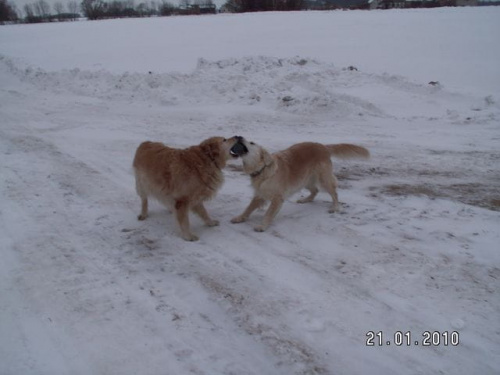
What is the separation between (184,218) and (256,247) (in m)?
0.95

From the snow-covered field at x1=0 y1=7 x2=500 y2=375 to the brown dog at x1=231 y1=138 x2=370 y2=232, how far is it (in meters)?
0.27

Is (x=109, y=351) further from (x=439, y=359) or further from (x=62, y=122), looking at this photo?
(x=62, y=122)

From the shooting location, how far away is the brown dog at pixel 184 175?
4.66 m

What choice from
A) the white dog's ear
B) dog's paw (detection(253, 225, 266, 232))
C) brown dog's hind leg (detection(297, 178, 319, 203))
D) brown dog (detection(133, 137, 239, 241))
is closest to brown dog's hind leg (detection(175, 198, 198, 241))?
brown dog (detection(133, 137, 239, 241))

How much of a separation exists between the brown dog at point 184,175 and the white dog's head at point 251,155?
8 cm

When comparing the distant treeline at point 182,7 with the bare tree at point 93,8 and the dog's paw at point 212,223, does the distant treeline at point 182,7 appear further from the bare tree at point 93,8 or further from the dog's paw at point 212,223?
the dog's paw at point 212,223

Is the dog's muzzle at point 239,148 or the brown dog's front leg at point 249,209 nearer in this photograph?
the dog's muzzle at point 239,148

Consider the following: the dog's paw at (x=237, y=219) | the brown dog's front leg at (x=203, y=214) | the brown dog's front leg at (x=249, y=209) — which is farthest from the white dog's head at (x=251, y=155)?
the brown dog's front leg at (x=203, y=214)

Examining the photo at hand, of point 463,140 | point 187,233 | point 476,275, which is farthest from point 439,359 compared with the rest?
point 463,140

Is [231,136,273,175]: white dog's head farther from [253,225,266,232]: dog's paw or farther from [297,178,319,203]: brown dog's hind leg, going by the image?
[297,178,319,203]: brown dog's hind leg

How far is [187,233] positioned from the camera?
4645 mm

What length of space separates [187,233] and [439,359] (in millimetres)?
2901

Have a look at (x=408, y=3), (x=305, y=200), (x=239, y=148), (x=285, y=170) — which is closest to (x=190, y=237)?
(x=239, y=148)

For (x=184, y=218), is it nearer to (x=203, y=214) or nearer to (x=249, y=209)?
(x=203, y=214)
